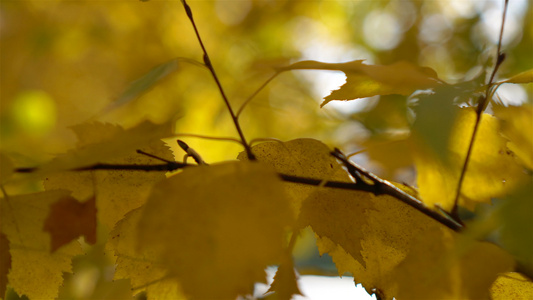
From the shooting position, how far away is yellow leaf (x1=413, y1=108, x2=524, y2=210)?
1.08 feet

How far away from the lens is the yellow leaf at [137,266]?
41 centimetres

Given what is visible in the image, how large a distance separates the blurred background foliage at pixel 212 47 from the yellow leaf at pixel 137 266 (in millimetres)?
1280

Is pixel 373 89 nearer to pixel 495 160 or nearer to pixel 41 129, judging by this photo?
pixel 495 160

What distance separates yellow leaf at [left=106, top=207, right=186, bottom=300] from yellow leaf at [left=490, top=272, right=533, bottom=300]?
11.1 inches

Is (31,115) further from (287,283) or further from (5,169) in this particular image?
(287,283)

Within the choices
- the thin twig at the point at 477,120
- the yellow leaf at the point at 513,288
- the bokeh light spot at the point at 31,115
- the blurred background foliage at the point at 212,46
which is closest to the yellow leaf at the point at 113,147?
the thin twig at the point at 477,120

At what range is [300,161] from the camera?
0.40m

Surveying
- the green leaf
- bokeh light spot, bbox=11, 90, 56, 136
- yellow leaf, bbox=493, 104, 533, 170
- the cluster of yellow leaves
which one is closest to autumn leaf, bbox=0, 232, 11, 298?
the cluster of yellow leaves

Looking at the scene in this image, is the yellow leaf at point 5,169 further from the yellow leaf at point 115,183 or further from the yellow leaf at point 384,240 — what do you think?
the yellow leaf at point 384,240

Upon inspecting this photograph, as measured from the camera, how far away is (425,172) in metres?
0.33

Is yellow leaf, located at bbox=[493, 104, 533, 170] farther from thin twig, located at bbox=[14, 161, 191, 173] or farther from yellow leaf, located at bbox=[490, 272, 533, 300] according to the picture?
thin twig, located at bbox=[14, 161, 191, 173]

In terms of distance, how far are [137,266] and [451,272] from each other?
26 centimetres

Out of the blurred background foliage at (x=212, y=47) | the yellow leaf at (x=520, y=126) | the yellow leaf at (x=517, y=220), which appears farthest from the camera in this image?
the blurred background foliage at (x=212, y=47)

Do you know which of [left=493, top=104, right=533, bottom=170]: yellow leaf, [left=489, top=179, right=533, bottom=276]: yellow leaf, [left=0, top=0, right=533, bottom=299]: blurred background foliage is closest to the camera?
[left=489, top=179, right=533, bottom=276]: yellow leaf
